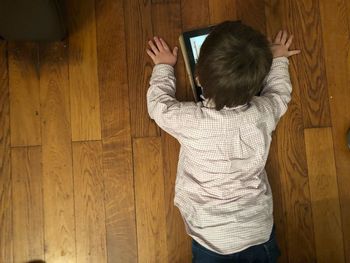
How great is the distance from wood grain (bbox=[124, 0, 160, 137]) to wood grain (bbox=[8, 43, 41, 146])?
26 cm

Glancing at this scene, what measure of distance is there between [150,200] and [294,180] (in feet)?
1.36

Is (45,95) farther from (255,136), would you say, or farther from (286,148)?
(286,148)

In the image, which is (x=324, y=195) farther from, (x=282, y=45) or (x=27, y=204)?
(x=27, y=204)

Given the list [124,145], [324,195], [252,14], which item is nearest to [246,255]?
[324,195]

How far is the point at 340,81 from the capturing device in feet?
3.65

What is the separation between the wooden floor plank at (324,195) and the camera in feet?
3.52

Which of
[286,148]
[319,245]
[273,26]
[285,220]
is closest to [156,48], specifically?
[273,26]

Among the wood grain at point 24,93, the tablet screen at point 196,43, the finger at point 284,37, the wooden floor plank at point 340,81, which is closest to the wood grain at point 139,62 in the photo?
the tablet screen at point 196,43

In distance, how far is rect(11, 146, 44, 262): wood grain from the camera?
1.01 meters

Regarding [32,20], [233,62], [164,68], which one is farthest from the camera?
[164,68]

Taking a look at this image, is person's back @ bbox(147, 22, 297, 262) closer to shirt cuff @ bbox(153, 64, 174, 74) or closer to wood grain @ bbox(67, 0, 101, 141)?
shirt cuff @ bbox(153, 64, 174, 74)

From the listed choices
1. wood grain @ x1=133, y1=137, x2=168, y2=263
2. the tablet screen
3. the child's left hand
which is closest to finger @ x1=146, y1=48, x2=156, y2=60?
the child's left hand

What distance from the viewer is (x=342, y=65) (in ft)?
3.66

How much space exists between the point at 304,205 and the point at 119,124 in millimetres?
573
